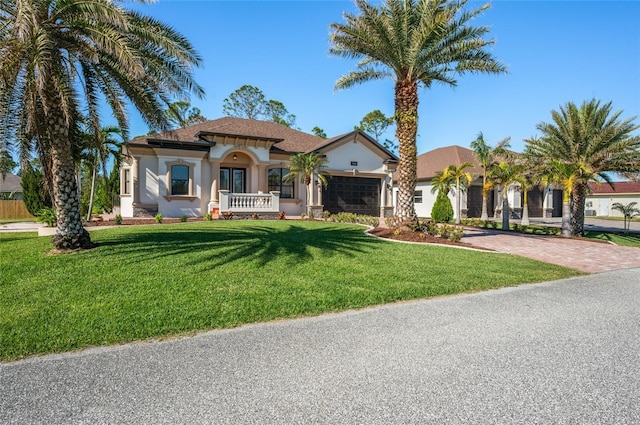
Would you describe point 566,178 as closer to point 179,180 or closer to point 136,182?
point 179,180

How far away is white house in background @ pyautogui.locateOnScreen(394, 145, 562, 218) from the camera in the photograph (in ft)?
99.5

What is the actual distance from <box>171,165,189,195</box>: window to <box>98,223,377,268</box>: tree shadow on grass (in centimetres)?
771

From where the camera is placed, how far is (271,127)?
25.6 metres

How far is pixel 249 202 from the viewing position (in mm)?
19953

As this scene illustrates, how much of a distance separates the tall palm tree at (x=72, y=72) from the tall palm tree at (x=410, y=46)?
6.34 meters

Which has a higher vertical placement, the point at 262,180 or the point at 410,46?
the point at 410,46

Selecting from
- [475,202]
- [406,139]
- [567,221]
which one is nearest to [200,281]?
[406,139]

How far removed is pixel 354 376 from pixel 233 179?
776 inches

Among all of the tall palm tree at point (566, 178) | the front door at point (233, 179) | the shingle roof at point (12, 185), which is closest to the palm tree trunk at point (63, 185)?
the front door at point (233, 179)

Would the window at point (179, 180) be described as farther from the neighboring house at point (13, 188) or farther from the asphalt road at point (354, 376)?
the neighboring house at point (13, 188)

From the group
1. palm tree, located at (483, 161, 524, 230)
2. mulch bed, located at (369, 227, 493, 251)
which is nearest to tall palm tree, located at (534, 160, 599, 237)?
palm tree, located at (483, 161, 524, 230)

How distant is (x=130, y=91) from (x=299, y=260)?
634cm

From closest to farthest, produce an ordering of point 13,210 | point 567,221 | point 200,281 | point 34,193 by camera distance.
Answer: point 200,281, point 567,221, point 34,193, point 13,210

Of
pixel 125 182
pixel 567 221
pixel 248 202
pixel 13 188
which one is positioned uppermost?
pixel 13 188
